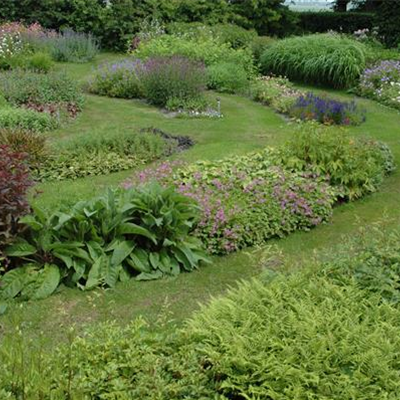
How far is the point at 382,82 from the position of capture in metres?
14.7

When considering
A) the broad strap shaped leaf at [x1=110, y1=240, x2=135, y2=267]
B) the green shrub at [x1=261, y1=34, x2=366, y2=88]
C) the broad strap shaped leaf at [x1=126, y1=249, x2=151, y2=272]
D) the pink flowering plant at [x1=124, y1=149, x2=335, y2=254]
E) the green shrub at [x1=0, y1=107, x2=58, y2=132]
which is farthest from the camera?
the green shrub at [x1=261, y1=34, x2=366, y2=88]

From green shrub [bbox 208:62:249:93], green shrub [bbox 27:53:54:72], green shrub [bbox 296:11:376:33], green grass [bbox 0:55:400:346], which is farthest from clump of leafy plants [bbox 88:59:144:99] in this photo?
green shrub [bbox 296:11:376:33]

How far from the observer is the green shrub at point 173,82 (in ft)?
40.4

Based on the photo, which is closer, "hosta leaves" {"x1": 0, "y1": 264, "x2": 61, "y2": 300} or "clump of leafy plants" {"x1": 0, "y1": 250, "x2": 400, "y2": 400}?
"clump of leafy plants" {"x1": 0, "y1": 250, "x2": 400, "y2": 400}

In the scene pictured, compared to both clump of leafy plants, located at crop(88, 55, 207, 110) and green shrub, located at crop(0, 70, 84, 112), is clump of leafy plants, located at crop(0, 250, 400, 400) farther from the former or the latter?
clump of leafy plants, located at crop(88, 55, 207, 110)

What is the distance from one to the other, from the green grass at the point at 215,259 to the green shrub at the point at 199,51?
2.11 metres

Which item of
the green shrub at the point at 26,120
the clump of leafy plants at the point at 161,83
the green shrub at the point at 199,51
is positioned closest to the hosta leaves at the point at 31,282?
the green shrub at the point at 26,120

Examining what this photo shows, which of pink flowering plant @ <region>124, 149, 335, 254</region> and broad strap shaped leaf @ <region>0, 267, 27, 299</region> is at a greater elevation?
pink flowering plant @ <region>124, 149, 335, 254</region>

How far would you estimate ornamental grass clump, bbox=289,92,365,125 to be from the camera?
11133 millimetres

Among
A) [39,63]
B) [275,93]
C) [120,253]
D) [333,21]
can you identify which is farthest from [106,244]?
[333,21]

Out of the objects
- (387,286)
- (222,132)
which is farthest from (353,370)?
(222,132)

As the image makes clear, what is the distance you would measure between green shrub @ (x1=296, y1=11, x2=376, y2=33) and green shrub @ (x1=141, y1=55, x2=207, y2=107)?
13640 millimetres

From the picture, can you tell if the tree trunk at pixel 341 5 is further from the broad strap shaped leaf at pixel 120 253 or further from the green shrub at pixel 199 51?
the broad strap shaped leaf at pixel 120 253

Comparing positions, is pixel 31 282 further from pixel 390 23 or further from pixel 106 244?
pixel 390 23
